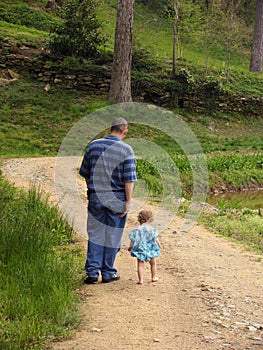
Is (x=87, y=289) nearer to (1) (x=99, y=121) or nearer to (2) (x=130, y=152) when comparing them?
(2) (x=130, y=152)

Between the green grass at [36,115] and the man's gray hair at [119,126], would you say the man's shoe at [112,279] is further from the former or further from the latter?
the green grass at [36,115]

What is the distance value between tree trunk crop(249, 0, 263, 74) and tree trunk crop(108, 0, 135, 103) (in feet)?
40.6

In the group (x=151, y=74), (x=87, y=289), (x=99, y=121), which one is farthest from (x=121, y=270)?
(x=151, y=74)

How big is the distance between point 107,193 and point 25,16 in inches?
897

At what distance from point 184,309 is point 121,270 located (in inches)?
62.1

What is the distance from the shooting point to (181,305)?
6.16m

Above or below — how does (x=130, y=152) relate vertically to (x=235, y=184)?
above

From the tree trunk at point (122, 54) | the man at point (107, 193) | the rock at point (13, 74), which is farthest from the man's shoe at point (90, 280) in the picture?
the rock at point (13, 74)

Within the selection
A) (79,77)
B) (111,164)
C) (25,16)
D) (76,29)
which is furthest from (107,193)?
(25,16)

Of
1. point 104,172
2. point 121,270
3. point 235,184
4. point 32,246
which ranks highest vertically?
point 104,172

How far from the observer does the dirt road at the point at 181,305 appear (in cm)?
523

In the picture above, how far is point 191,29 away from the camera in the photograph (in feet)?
88.4

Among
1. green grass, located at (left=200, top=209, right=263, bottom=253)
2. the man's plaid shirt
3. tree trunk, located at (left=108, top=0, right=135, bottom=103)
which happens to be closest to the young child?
the man's plaid shirt

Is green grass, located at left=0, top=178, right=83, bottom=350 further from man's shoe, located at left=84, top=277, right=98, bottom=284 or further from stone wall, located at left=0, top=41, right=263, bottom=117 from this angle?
stone wall, located at left=0, top=41, right=263, bottom=117
